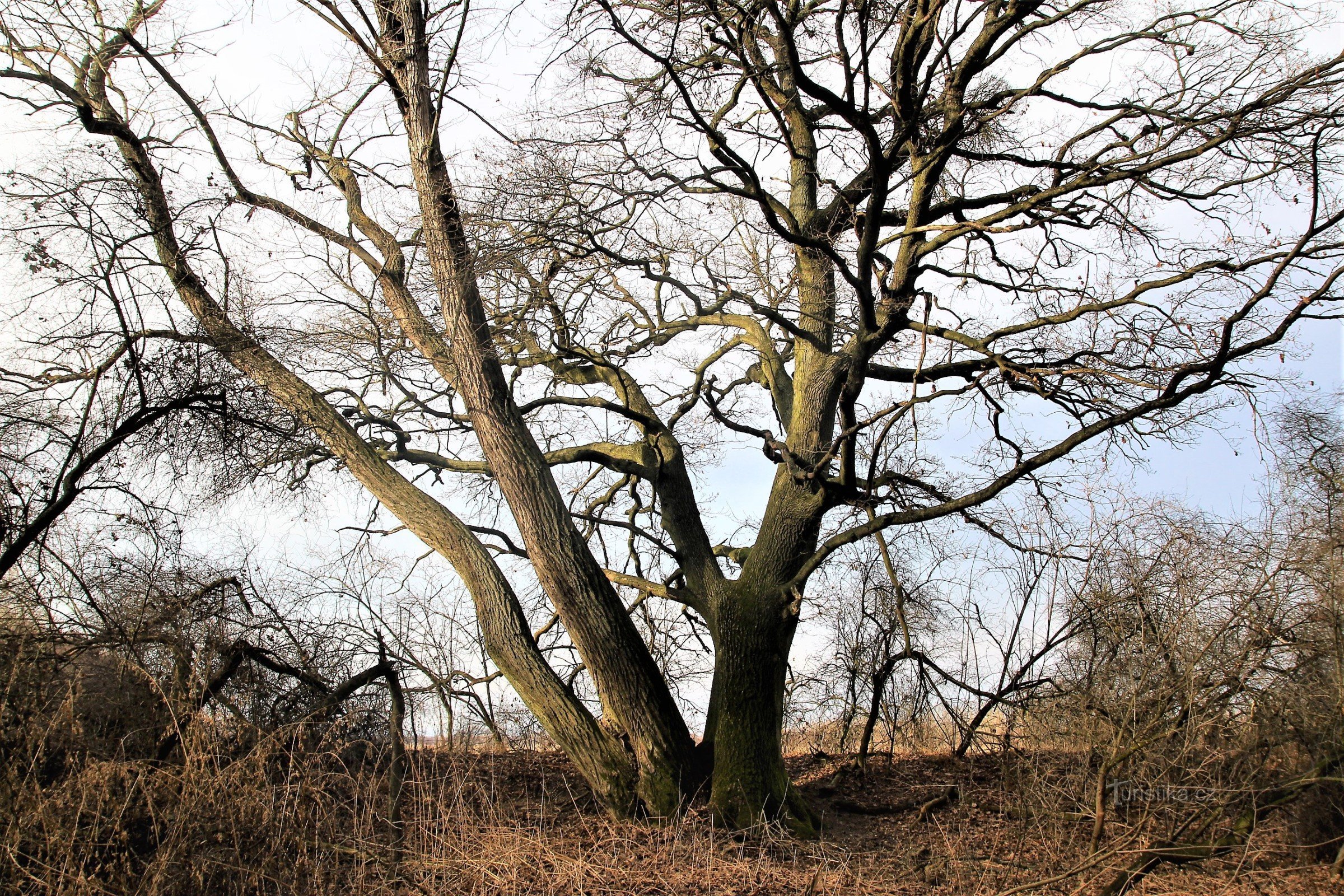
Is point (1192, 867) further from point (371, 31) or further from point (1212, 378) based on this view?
point (371, 31)

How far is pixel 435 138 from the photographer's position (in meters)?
8.00

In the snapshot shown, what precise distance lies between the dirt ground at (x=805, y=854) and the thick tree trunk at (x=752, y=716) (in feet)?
0.90

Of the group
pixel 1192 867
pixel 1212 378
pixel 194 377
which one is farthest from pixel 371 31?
pixel 1192 867

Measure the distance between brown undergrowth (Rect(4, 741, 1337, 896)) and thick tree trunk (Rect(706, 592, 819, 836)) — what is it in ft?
0.87

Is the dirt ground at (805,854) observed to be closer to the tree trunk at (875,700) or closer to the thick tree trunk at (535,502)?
the thick tree trunk at (535,502)

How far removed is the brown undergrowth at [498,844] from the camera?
4.90 m

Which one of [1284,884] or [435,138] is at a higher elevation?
[435,138]

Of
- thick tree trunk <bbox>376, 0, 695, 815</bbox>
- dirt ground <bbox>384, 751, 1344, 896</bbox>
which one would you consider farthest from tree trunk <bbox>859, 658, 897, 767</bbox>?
thick tree trunk <bbox>376, 0, 695, 815</bbox>

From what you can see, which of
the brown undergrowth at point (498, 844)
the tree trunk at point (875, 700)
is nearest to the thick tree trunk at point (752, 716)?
the brown undergrowth at point (498, 844)

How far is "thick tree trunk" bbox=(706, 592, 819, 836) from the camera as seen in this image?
7391 mm

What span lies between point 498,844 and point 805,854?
2287mm

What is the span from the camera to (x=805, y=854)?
22.9 ft

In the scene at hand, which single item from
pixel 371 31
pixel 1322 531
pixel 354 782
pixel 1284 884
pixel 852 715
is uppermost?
pixel 371 31

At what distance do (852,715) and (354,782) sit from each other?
222 inches
